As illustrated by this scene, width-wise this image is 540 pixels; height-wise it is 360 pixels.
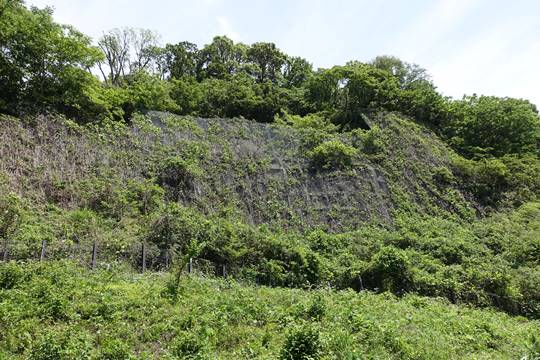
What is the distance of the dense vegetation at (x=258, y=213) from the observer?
988 cm

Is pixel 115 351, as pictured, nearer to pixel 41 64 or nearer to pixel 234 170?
pixel 234 170

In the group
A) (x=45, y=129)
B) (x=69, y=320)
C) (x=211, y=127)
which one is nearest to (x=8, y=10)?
(x=45, y=129)

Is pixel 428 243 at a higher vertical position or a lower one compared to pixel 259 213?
lower

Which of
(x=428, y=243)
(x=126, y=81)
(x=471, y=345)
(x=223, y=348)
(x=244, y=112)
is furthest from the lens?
(x=126, y=81)

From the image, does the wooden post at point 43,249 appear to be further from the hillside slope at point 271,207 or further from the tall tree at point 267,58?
the tall tree at point 267,58

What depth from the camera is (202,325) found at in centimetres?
967

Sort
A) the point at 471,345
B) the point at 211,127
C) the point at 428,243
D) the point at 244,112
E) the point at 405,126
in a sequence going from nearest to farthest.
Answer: the point at 471,345, the point at 428,243, the point at 211,127, the point at 405,126, the point at 244,112

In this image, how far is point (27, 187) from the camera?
18453 mm

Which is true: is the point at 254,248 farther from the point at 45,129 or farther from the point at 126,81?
the point at 126,81

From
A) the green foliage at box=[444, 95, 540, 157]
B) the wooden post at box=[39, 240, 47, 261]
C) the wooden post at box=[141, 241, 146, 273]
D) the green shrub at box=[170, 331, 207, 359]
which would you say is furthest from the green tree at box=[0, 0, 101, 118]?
the green foliage at box=[444, 95, 540, 157]

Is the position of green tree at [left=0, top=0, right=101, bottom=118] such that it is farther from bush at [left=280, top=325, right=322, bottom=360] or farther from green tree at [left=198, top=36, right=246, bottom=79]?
bush at [left=280, top=325, right=322, bottom=360]

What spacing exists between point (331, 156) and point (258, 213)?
264 inches

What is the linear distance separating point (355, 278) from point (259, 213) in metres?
6.24

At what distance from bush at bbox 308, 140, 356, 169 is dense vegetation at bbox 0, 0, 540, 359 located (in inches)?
5.5
